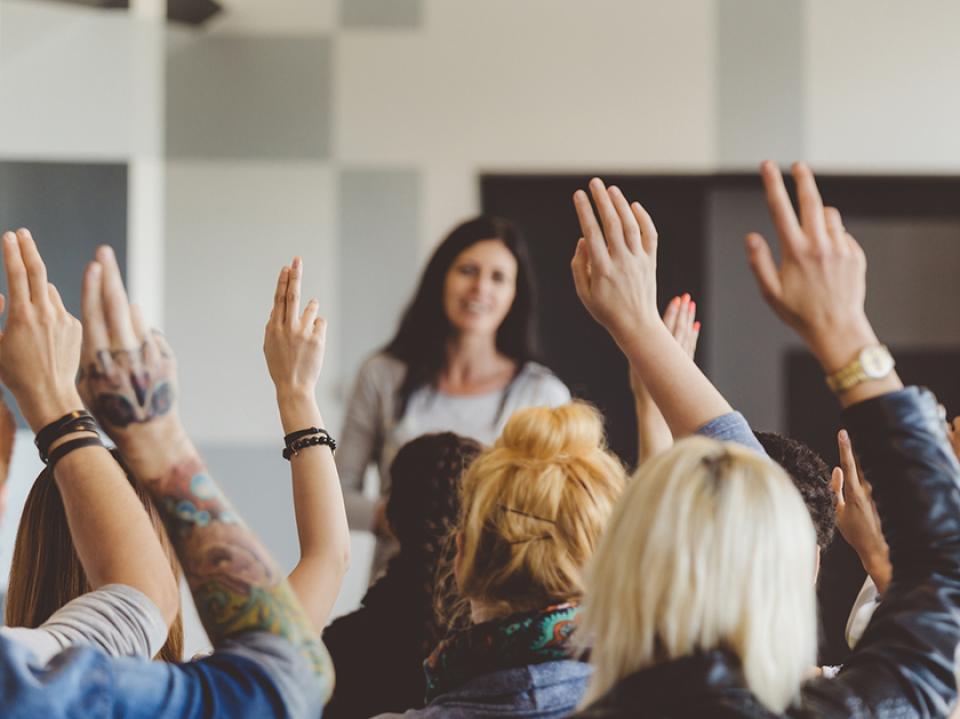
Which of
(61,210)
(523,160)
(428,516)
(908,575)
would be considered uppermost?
(523,160)

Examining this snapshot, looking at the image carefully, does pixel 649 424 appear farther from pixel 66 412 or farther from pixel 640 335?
pixel 66 412

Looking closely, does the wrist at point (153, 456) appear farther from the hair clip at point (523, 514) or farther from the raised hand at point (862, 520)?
the raised hand at point (862, 520)

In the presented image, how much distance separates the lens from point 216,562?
79cm

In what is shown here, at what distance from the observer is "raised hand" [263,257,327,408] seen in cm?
131

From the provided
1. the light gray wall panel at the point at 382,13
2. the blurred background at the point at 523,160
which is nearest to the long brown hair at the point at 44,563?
the blurred background at the point at 523,160

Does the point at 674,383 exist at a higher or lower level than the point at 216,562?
higher

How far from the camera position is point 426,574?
65.5 inches

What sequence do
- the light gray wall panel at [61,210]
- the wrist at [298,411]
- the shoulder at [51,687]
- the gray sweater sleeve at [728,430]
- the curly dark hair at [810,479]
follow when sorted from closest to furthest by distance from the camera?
the shoulder at [51,687], the gray sweater sleeve at [728,430], the wrist at [298,411], the curly dark hair at [810,479], the light gray wall panel at [61,210]

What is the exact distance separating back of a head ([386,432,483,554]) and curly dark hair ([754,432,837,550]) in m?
0.47

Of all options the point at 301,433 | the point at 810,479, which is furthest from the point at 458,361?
the point at 301,433

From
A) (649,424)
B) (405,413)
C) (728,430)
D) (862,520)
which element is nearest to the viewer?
(728,430)

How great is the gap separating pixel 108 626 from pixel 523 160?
10.1ft

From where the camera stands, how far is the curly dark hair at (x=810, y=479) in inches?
63.4

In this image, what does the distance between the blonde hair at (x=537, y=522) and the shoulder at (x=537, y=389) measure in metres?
1.43
